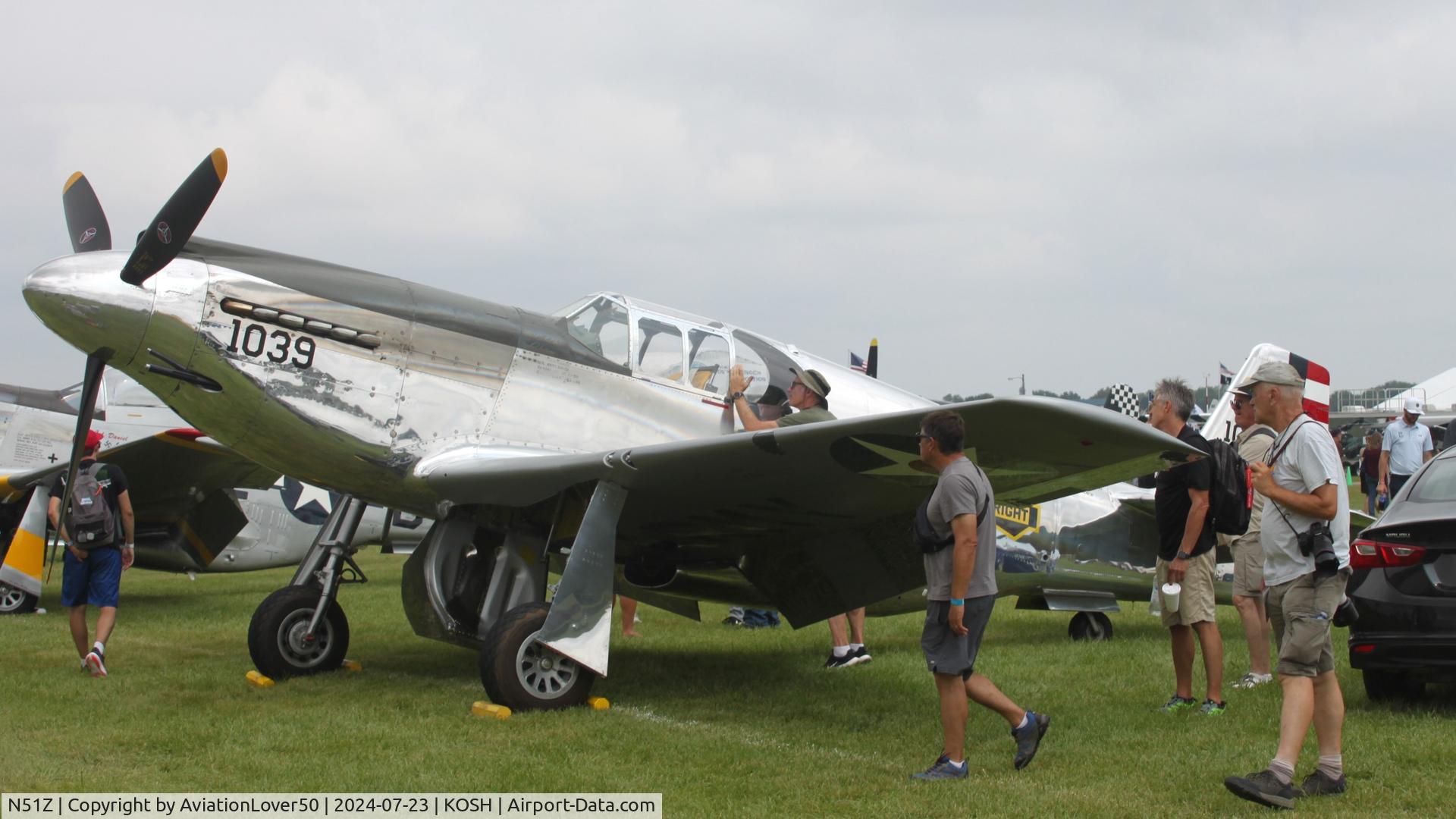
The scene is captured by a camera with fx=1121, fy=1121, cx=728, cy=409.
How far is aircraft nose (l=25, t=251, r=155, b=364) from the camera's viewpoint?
5746 millimetres

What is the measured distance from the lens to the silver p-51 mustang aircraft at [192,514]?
10.0 metres

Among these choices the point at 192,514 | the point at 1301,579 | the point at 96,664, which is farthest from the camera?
the point at 192,514

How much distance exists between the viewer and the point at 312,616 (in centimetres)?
714

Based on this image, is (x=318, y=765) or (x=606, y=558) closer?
(x=318, y=765)

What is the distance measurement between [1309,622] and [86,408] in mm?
6351

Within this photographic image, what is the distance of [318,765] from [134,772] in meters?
0.74

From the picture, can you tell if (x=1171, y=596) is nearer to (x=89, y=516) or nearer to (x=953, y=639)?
(x=953, y=639)

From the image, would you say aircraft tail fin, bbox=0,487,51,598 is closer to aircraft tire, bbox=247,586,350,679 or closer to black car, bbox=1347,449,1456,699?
aircraft tire, bbox=247,586,350,679

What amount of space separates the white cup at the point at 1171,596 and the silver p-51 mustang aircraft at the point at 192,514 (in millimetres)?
6280

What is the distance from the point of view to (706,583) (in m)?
7.81

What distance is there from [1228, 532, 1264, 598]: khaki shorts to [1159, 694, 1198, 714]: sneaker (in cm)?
76

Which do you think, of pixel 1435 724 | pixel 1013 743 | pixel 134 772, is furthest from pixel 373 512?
pixel 1435 724

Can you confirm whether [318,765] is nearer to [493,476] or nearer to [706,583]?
[493,476]

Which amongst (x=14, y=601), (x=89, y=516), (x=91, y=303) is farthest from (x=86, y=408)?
(x=14, y=601)
